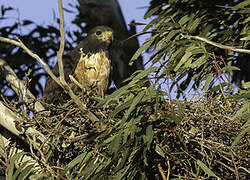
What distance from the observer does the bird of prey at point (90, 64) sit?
506 cm

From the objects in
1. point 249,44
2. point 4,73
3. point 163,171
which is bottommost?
point 163,171

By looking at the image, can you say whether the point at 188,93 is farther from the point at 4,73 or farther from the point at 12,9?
the point at 12,9

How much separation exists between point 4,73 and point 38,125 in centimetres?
70

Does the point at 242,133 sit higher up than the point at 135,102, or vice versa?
the point at 135,102

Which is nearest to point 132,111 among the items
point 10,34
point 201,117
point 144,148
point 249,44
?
point 144,148

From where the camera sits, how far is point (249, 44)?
393 centimetres

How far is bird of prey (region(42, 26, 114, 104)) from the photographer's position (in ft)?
16.6

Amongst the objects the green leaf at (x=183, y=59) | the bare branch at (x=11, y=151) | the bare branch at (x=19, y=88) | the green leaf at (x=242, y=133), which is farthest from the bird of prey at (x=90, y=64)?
the green leaf at (x=242, y=133)

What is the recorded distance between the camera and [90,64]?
5156 mm

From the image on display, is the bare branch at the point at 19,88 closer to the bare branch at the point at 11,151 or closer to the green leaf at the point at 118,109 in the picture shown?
the bare branch at the point at 11,151

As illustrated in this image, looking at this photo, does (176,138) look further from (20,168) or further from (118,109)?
(20,168)

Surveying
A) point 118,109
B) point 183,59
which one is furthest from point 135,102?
point 183,59

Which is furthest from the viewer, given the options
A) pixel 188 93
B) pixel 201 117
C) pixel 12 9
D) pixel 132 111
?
pixel 12 9

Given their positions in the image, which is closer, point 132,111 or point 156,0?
point 132,111
